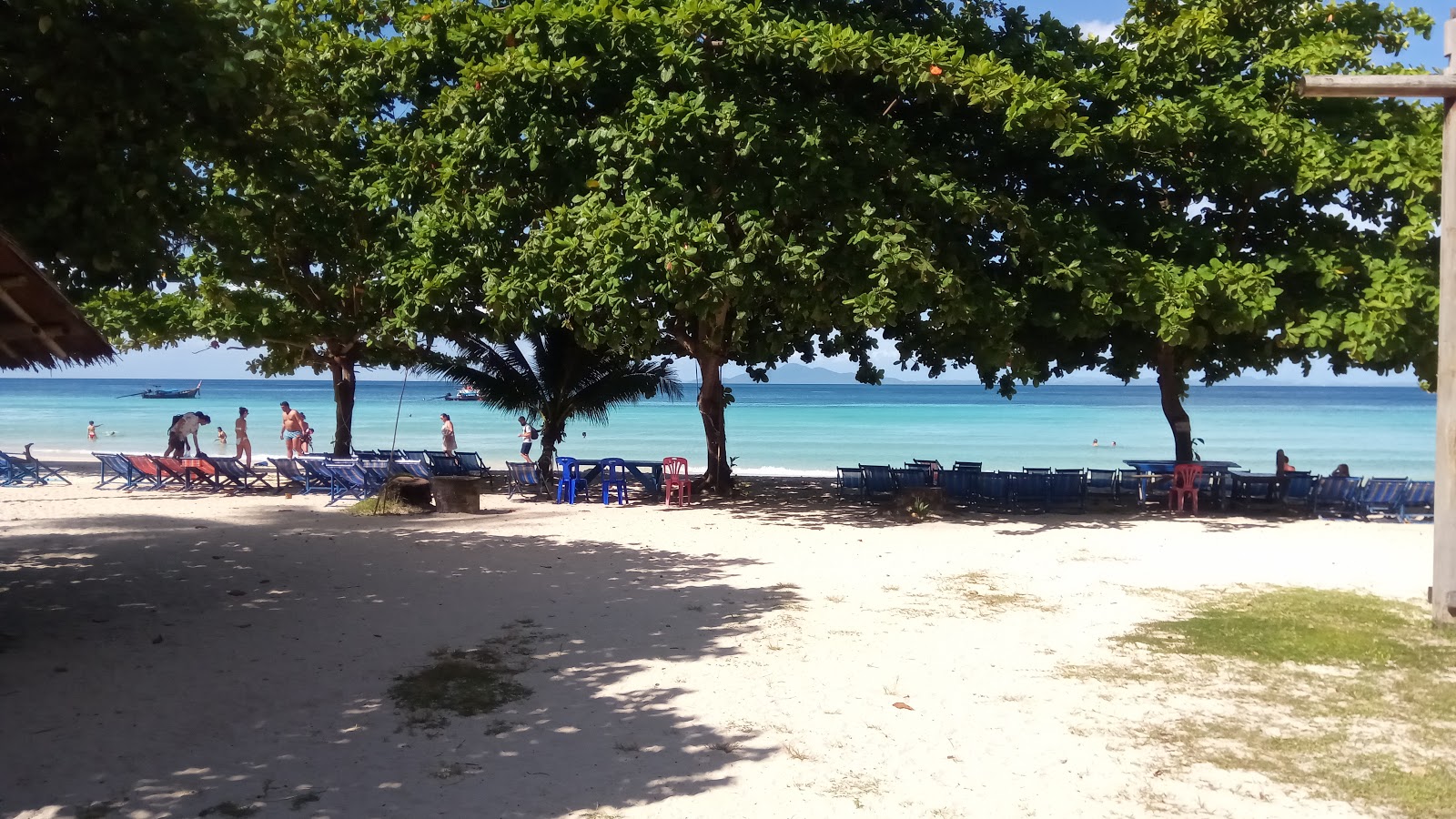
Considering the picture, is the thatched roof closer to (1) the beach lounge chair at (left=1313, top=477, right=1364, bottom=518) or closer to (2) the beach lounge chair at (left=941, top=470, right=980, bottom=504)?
(2) the beach lounge chair at (left=941, top=470, right=980, bottom=504)

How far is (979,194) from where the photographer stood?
13727 mm

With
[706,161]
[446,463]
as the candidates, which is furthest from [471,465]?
[706,161]

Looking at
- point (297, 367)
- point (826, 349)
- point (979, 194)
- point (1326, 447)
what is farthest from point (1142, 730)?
point (1326, 447)

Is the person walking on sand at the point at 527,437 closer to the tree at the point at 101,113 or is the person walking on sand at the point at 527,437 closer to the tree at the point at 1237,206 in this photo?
the tree at the point at 1237,206

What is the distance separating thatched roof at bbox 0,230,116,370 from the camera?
5.46 metres

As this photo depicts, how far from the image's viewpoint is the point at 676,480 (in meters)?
16.3

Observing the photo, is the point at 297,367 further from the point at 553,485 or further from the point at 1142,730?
the point at 1142,730

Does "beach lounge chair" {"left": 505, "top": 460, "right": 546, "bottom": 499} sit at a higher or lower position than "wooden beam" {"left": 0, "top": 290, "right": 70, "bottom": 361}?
lower

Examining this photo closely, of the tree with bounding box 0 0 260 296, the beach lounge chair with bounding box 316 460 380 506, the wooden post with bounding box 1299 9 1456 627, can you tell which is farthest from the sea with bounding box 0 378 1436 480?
the wooden post with bounding box 1299 9 1456 627

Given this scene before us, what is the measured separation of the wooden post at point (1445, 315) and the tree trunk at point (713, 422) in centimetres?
1069

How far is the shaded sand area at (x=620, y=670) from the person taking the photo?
183 inches

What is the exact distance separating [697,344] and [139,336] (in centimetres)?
1141

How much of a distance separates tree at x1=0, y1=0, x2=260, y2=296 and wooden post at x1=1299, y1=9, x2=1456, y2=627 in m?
8.63

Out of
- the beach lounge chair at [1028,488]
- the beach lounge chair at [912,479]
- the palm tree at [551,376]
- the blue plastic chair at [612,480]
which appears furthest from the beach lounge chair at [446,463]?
the beach lounge chair at [1028,488]
